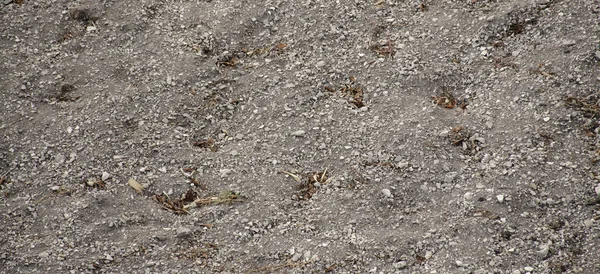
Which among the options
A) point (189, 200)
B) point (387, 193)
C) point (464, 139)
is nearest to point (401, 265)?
point (387, 193)

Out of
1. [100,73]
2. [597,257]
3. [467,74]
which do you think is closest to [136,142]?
[100,73]

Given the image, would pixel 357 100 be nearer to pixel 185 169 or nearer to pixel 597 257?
pixel 185 169

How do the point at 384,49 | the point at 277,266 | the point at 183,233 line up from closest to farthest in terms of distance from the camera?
the point at 277,266
the point at 183,233
the point at 384,49

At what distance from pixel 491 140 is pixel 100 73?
9.51 ft

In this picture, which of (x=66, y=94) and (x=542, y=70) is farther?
(x=66, y=94)

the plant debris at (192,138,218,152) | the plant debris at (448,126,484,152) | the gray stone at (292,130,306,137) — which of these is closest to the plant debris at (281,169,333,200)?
the gray stone at (292,130,306,137)

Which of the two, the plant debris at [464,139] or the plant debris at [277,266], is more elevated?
the plant debris at [464,139]

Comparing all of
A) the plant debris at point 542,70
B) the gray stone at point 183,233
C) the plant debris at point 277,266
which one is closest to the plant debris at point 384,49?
the plant debris at point 542,70

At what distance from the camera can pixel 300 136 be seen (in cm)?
423

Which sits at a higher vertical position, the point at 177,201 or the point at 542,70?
the point at 542,70

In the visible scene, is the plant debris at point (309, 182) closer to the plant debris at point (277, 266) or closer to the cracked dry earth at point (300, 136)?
the cracked dry earth at point (300, 136)

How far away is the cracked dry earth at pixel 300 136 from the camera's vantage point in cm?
372

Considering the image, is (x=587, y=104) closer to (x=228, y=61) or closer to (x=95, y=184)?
(x=228, y=61)

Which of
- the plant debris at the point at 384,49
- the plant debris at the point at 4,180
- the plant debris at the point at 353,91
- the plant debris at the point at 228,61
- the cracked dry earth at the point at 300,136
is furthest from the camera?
the plant debris at the point at 228,61
